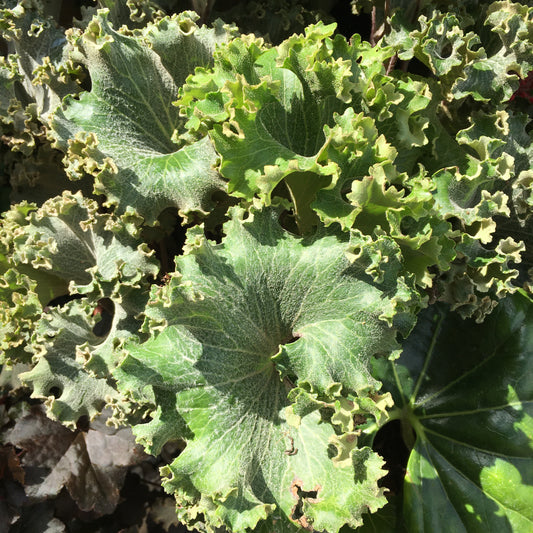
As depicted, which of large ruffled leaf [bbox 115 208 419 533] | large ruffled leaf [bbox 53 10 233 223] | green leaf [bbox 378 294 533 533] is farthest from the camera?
green leaf [bbox 378 294 533 533]


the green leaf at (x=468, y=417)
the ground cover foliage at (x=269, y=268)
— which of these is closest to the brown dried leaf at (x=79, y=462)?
the ground cover foliage at (x=269, y=268)

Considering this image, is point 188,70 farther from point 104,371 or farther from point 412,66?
point 104,371

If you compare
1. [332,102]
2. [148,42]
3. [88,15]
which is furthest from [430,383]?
[88,15]

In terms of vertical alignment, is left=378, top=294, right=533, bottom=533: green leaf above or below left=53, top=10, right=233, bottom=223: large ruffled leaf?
below

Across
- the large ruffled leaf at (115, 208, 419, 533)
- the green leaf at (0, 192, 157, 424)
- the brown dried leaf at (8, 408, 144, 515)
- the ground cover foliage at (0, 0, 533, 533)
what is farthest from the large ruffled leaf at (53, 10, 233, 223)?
the brown dried leaf at (8, 408, 144, 515)

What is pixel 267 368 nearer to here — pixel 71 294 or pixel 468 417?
pixel 71 294

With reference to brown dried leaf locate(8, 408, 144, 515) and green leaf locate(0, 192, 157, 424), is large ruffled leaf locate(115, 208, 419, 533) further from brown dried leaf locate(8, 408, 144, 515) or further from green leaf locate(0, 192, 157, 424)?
brown dried leaf locate(8, 408, 144, 515)
